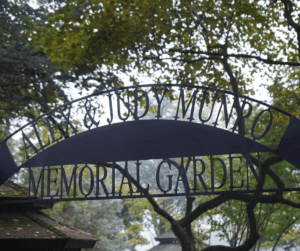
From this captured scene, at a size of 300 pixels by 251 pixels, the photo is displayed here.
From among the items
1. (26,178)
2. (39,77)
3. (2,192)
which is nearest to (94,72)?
(39,77)

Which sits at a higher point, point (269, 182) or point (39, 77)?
point (39, 77)

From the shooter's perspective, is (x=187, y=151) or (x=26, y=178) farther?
(x=26, y=178)

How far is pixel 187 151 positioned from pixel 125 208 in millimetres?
23514

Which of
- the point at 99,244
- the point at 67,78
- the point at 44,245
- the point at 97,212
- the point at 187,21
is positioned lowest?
the point at 99,244

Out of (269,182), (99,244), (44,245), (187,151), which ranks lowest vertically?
(99,244)

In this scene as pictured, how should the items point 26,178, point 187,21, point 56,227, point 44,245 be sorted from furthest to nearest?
point 26,178 → point 187,21 → point 56,227 → point 44,245

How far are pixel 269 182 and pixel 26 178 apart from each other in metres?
14.4

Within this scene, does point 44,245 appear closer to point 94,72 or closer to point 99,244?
point 94,72

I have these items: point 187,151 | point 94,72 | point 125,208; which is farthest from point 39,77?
point 125,208

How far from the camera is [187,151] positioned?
4.42 m

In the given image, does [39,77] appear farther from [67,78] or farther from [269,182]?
[269,182]

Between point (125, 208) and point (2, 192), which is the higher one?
point (2, 192)

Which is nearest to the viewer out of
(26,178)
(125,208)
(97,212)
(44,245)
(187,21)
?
(44,245)

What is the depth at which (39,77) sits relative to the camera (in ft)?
33.3
